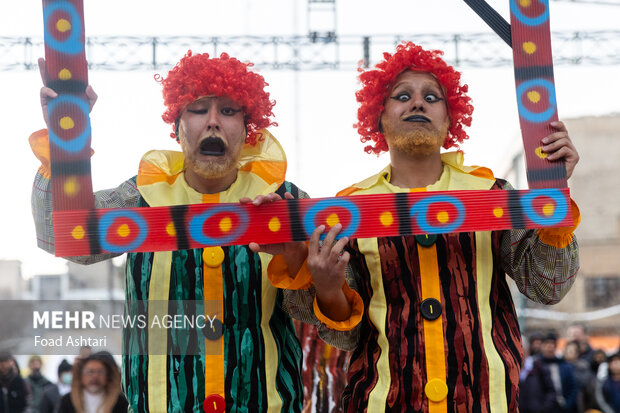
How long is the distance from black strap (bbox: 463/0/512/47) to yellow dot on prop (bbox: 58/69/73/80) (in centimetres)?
128

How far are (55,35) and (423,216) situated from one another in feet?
4.13

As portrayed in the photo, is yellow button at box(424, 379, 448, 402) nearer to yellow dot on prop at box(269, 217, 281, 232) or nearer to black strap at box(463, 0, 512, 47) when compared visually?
yellow dot on prop at box(269, 217, 281, 232)

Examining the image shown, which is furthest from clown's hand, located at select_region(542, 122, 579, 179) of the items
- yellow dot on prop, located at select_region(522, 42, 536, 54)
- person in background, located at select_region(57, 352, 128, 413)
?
person in background, located at select_region(57, 352, 128, 413)

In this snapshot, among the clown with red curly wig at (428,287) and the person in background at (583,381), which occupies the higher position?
the clown with red curly wig at (428,287)

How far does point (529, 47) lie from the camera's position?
2.56 m

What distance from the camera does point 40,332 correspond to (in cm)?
277

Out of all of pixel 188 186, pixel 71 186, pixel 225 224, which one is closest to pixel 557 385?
pixel 188 186

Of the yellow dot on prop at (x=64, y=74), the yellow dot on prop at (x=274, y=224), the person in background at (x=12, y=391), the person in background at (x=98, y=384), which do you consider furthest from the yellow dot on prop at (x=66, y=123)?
the person in background at (x=12, y=391)

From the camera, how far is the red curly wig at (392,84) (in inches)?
113

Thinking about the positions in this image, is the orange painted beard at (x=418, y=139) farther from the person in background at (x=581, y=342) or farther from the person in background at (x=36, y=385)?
the person in background at (x=581, y=342)

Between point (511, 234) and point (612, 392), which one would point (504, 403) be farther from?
point (612, 392)

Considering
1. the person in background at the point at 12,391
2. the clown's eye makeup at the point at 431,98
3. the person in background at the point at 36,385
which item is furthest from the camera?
the person in background at the point at 36,385

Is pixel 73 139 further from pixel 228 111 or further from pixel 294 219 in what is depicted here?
pixel 294 219

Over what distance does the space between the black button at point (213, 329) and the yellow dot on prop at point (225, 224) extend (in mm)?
355
